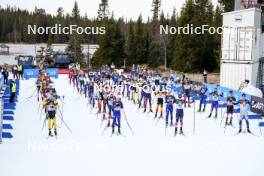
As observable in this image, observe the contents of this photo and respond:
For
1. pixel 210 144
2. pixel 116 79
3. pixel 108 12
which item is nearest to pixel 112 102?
pixel 210 144

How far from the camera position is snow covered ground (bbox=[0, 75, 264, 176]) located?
12.8 m

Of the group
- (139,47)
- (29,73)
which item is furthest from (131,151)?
(139,47)

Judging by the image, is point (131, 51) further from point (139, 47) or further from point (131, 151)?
point (131, 151)

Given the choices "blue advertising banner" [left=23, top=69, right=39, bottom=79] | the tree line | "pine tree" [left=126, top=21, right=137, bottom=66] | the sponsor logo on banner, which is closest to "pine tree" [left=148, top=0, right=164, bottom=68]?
the tree line

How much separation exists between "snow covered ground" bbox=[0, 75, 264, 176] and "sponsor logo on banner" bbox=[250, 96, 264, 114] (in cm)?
217

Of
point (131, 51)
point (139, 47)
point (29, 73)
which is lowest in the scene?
point (29, 73)

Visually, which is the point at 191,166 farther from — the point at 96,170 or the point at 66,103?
the point at 66,103

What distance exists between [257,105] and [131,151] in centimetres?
1080

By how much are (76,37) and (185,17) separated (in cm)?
1809

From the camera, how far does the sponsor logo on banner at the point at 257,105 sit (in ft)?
74.4

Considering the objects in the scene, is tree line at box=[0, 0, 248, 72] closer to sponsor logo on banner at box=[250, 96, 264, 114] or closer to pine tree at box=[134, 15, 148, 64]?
pine tree at box=[134, 15, 148, 64]

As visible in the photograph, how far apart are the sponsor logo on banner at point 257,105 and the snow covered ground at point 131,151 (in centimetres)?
217

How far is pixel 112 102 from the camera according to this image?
18.5 m

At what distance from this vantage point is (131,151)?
1508 cm
